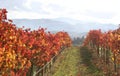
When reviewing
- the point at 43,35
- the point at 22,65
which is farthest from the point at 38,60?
the point at 22,65

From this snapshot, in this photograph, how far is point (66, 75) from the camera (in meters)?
47.9

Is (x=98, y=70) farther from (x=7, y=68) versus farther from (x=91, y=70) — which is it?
(x=7, y=68)

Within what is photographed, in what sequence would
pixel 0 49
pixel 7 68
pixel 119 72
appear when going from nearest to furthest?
pixel 0 49, pixel 7 68, pixel 119 72

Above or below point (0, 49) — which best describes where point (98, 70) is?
below

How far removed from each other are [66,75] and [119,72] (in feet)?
25.7

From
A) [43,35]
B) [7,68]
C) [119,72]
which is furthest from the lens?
[119,72]

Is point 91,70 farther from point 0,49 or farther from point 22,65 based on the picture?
point 0,49

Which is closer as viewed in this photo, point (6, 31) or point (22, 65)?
point (6, 31)

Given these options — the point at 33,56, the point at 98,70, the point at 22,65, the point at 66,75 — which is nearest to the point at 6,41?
the point at 22,65

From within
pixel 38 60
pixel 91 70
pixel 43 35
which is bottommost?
pixel 91 70

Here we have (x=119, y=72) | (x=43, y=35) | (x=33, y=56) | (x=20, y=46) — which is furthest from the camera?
(x=119, y=72)

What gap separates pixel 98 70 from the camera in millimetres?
51031

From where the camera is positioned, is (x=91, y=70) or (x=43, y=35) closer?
(x=43, y=35)

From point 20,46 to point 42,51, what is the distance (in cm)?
972
